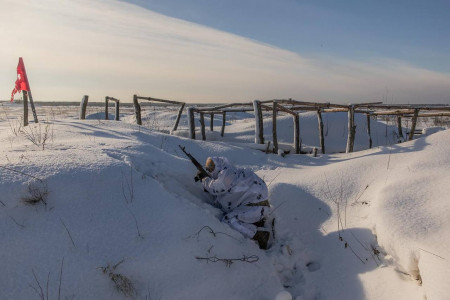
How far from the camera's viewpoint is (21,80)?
349 inches

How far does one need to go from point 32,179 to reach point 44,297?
129 cm

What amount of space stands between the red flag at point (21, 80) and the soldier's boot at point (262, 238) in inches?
321

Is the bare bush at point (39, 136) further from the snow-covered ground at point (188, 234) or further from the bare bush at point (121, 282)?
the bare bush at point (121, 282)

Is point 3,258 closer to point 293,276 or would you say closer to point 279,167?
point 293,276

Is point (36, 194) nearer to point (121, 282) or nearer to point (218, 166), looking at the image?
point (121, 282)

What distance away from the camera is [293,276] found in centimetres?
361

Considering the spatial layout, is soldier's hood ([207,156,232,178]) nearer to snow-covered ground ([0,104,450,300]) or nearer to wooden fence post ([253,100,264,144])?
snow-covered ground ([0,104,450,300])

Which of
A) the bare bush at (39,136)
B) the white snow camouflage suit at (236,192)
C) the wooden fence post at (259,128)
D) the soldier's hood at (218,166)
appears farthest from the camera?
the wooden fence post at (259,128)

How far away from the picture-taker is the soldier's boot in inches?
149

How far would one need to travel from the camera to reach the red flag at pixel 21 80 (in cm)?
872

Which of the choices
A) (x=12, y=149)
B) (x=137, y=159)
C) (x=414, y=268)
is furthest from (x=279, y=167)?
(x=12, y=149)

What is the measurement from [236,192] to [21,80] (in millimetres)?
7965

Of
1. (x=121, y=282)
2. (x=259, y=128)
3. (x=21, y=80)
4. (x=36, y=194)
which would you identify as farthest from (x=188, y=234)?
(x=21, y=80)

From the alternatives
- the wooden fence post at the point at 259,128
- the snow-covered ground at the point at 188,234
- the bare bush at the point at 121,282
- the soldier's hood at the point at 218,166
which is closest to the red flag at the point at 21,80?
the snow-covered ground at the point at 188,234
